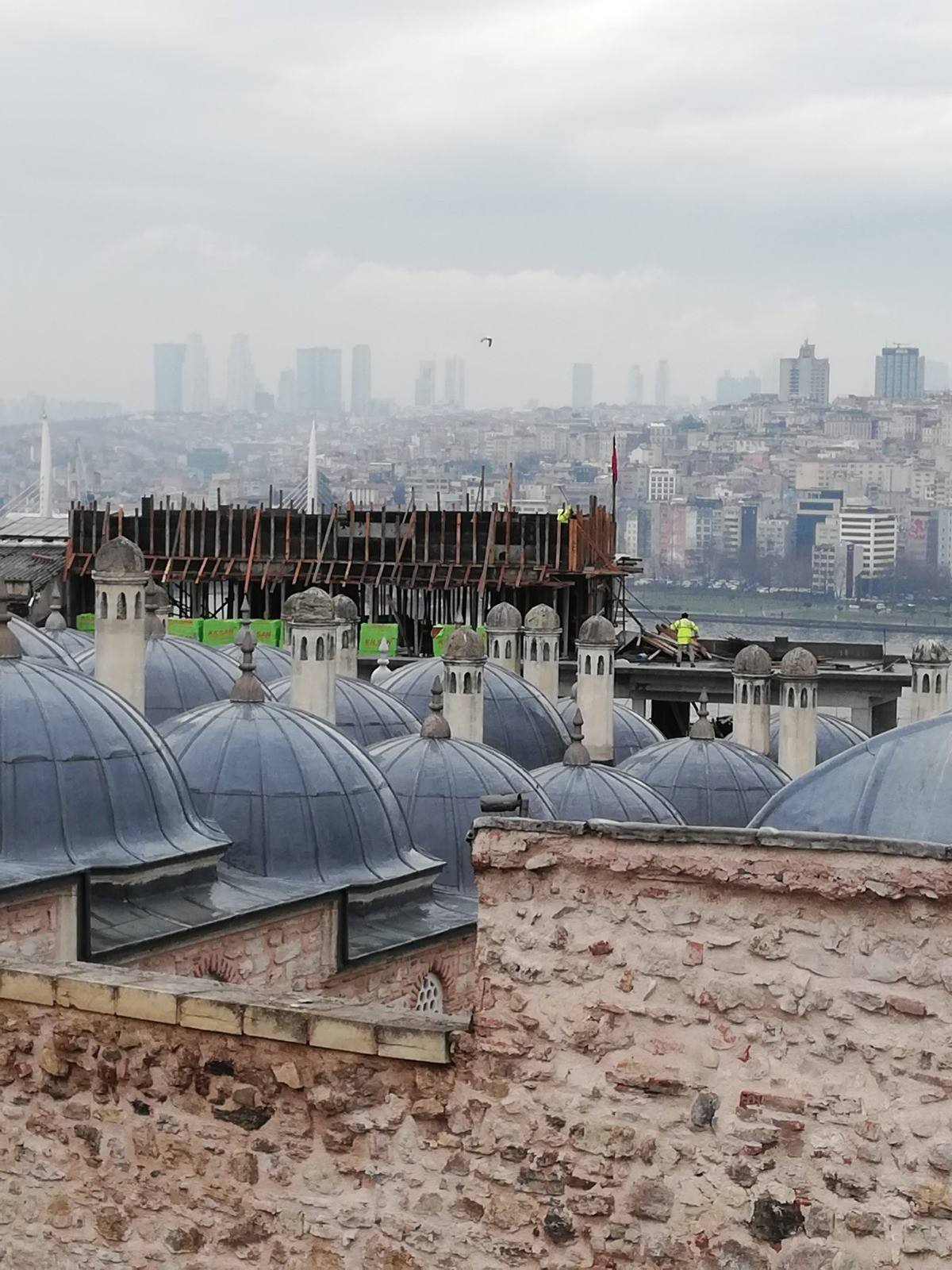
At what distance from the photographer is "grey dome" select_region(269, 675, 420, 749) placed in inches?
790

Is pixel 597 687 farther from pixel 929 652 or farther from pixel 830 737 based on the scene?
pixel 830 737

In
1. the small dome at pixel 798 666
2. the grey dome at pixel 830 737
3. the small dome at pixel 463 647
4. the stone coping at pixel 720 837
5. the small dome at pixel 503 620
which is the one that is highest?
the stone coping at pixel 720 837

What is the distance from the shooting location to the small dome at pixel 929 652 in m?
25.9

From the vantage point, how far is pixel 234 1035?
19.3 ft

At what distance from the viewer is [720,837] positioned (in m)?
5.37

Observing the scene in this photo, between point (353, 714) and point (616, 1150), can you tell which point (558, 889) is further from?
point (353, 714)

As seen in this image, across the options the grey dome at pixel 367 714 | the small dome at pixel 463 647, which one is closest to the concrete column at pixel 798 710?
the small dome at pixel 463 647

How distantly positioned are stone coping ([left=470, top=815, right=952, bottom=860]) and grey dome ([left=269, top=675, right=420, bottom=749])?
46.4ft

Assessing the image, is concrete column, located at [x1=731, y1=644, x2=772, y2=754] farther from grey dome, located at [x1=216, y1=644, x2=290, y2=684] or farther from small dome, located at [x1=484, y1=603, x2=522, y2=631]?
grey dome, located at [x1=216, y1=644, x2=290, y2=684]

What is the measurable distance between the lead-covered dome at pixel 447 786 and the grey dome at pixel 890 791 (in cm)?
851

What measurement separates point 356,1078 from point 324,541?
4280cm

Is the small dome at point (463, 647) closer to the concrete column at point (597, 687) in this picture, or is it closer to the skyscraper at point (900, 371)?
the concrete column at point (597, 687)

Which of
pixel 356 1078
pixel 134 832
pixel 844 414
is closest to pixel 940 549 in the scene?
pixel 844 414

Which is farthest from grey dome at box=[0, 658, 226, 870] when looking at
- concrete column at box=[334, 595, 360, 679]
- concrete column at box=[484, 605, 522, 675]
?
concrete column at box=[484, 605, 522, 675]
